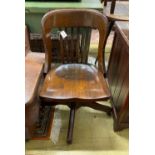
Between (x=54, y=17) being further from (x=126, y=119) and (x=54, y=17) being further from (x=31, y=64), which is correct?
(x=126, y=119)

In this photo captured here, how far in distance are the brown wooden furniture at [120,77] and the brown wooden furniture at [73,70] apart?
122 millimetres

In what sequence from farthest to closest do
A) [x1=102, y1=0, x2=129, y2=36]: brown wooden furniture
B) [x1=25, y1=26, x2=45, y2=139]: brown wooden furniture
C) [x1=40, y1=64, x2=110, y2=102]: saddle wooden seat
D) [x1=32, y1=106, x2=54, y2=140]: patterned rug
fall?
[x1=102, y1=0, x2=129, y2=36]: brown wooden furniture → [x1=32, y1=106, x2=54, y2=140]: patterned rug → [x1=40, y1=64, x2=110, y2=102]: saddle wooden seat → [x1=25, y1=26, x2=45, y2=139]: brown wooden furniture

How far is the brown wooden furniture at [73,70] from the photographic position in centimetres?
150

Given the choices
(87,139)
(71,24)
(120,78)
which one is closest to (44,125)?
(87,139)

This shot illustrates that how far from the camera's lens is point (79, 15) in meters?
1.71

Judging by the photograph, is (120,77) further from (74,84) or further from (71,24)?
(71,24)

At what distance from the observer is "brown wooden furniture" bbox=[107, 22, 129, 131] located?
61.5 inches

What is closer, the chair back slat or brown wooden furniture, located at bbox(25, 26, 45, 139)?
brown wooden furniture, located at bbox(25, 26, 45, 139)

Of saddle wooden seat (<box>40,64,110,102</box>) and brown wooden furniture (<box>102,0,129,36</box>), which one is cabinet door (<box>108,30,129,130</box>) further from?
brown wooden furniture (<box>102,0,129,36</box>)

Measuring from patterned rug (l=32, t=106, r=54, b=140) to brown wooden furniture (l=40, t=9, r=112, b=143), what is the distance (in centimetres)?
17

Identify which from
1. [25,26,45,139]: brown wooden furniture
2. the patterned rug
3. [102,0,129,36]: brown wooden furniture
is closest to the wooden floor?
the patterned rug

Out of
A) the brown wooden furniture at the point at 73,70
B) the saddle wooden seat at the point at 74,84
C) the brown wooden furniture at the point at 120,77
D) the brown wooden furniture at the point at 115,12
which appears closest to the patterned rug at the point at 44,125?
the brown wooden furniture at the point at 73,70

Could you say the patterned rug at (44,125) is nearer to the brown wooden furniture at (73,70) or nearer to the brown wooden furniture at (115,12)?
the brown wooden furniture at (73,70)

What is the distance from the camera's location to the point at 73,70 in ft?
5.73
